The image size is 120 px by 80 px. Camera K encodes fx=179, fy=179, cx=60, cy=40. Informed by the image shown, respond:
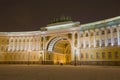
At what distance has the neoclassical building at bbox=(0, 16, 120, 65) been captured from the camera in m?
54.8

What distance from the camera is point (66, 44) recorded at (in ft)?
286

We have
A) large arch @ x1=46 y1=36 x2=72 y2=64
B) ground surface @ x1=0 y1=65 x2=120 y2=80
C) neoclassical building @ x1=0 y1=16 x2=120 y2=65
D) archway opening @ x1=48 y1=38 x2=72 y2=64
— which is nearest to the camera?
ground surface @ x1=0 y1=65 x2=120 y2=80

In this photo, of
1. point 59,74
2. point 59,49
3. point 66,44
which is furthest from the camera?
point 66,44

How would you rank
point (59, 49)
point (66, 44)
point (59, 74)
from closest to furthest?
point (59, 74) → point (59, 49) → point (66, 44)

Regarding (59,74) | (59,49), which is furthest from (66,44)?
(59,74)

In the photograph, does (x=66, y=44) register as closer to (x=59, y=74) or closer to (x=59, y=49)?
(x=59, y=49)

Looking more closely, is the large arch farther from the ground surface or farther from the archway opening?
the ground surface

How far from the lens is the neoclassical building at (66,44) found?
54.8 m

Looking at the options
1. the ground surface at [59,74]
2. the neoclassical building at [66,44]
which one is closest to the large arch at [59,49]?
the neoclassical building at [66,44]

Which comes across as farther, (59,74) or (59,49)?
(59,49)

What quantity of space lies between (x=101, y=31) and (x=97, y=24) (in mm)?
2860

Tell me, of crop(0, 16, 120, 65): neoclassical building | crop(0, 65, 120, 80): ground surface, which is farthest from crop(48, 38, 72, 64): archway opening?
crop(0, 65, 120, 80): ground surface

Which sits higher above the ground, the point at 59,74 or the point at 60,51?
the point at 60,51

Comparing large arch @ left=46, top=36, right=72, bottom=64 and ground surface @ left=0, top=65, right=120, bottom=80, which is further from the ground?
large arch @ left=46, top=36, right=72, bottom=64
